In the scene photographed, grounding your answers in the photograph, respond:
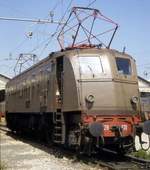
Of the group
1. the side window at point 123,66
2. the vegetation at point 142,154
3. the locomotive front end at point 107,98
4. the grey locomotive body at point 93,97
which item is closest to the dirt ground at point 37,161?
the grey locomotive body at point 93,97

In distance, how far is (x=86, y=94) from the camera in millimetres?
13961

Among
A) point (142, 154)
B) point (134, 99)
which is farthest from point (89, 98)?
point (142, 154)

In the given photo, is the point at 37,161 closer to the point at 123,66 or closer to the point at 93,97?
the point at 93,97

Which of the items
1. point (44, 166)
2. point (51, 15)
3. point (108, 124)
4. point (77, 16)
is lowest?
point (44, 166)

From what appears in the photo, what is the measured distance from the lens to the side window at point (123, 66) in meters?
14.8

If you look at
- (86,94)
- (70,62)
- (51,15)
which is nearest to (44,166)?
(86,94)

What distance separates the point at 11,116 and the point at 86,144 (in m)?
15.0

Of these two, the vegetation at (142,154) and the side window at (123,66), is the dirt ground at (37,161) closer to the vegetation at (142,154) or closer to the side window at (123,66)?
the vegetation at (142,154)

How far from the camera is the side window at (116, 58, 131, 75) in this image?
1484cm

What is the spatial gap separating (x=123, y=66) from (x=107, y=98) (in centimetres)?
150

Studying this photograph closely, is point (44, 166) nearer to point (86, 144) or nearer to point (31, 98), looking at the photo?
point (86, 144)

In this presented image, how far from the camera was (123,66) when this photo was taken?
591 inches

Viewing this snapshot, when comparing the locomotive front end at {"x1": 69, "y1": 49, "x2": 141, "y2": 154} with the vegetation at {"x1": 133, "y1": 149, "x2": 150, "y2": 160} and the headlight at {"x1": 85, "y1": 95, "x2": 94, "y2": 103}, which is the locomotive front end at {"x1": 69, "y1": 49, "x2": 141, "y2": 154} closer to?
the headlight at {"x1": 85, "y1": 95, "x2": 94, "y2": 103}

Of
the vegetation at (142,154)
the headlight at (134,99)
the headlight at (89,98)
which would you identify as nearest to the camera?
the headlight at (89,98)
